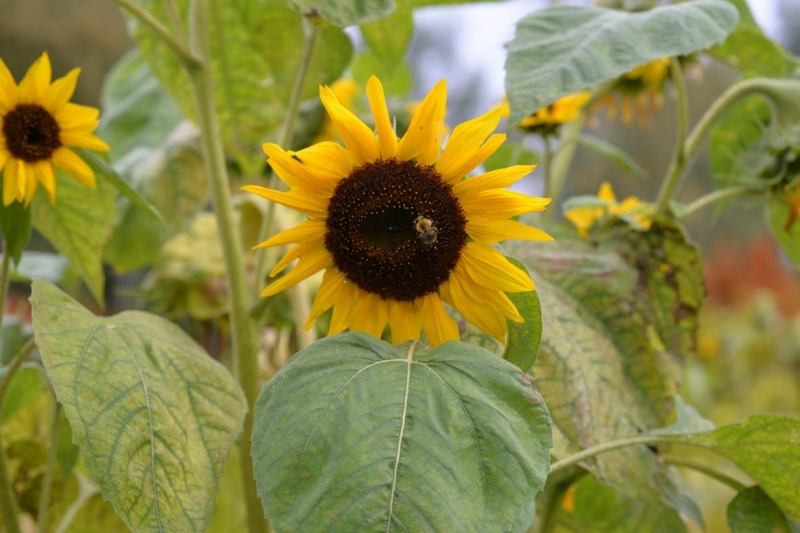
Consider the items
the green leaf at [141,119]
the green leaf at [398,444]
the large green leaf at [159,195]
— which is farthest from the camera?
the green leaf at [141,119]


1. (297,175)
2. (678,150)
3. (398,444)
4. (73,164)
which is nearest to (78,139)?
(73,164)

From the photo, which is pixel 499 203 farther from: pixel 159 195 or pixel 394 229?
pixel 159 195

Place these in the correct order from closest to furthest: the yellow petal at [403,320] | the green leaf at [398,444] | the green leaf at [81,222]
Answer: the green leaf at [398,444], the yellow petal at [403,320], the green leaf at [81,222]

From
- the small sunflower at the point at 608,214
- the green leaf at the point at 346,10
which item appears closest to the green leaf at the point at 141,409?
the green leaf at the point at 346,10

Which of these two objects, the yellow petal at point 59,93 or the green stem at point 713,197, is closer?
the yellow petal at point 59,93

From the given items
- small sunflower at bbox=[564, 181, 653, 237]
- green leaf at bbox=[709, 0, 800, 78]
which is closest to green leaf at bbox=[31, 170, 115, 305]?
small sunflower at bbox=[564, 181, 653, 237]

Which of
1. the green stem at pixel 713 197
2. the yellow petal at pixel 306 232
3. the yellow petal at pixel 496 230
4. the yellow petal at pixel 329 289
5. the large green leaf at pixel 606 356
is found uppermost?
the yellow petal at pixel 306 232

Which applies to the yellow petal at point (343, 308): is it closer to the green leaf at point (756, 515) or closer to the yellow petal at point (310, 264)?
the yellow petal at point (310, 264)

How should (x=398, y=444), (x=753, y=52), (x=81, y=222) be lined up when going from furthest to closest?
(x=753, y=52)
(x=81, y=222)
(x=398, y=444)

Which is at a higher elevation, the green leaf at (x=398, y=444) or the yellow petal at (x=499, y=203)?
the yellow petal at (x=499, y=203)
